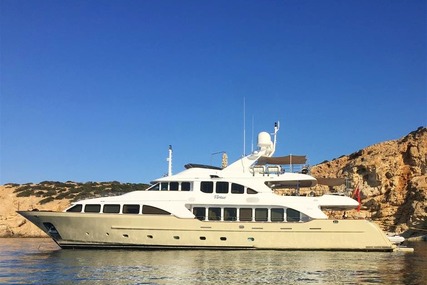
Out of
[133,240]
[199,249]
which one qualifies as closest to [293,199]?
[199,249]

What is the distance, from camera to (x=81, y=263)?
1916 cm

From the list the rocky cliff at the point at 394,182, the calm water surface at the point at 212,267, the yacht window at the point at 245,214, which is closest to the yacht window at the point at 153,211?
the calm water surface at the point at 212,267

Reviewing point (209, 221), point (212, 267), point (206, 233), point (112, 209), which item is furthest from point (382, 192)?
point (212, 267)

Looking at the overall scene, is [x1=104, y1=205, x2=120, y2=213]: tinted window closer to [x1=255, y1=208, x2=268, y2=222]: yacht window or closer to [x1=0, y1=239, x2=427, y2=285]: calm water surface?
[x1=0, y1=239, x2=427, y2=285]: calm water surface

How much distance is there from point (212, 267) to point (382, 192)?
35.7 metres

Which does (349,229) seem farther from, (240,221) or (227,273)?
(227,273)

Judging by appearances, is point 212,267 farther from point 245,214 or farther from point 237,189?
Answer: point 237,189

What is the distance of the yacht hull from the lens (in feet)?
79.4

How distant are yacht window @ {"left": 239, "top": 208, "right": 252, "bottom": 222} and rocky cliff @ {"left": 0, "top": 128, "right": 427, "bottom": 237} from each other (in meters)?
21.4

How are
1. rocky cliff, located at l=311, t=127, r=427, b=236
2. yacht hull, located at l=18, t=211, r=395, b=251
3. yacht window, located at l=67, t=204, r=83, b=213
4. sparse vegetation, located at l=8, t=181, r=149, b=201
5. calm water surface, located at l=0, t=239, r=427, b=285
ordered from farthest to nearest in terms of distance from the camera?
sparse vegetation, located at l=8, t=181, r=149, b=201
rocky cliff, located at l=311, t=127, r=427, b=236
yacht window, located at l=67, t=204, r=83, b=213
yacht hull, located at l=18, t=211, r=395, b=251
calm water surface, located at l=0, t=239, r=427, b=285

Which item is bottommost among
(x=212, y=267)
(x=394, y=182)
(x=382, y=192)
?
(x=212, y=267)

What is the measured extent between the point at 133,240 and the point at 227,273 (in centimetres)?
869

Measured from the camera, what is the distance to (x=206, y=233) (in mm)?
24328

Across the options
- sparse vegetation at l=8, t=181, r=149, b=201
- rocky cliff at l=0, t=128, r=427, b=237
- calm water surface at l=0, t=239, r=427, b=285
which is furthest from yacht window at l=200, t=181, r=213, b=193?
sparse vegetation at l=8, t=181, r=149, b=201
